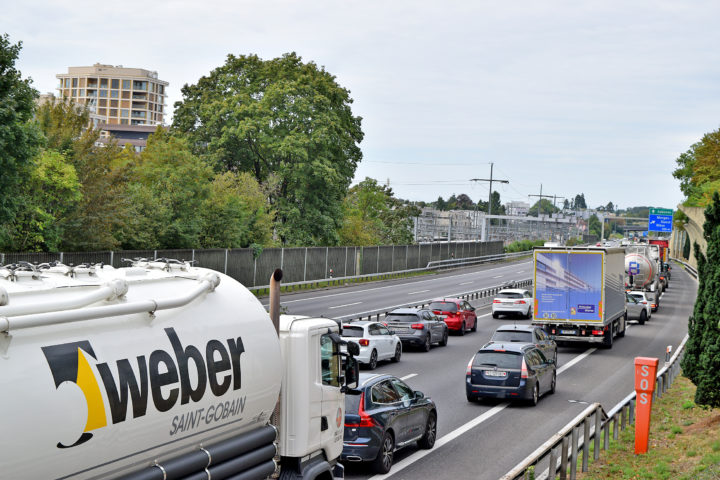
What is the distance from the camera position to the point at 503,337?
2498 cm

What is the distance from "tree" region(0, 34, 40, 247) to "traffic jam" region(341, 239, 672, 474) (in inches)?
462

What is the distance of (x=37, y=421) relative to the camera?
582 cm

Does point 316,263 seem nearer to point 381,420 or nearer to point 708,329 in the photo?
point 708,329

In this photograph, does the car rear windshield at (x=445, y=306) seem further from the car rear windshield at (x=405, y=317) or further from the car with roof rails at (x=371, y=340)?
the car with roof rails at (x=371, y=340)

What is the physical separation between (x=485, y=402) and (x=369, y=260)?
4339 cm

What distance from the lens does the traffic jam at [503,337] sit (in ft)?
46.9

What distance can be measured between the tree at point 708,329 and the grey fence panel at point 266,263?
109 feet

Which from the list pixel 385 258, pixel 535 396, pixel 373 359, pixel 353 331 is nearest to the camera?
pixel 535 396

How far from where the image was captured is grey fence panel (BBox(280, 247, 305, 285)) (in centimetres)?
5165

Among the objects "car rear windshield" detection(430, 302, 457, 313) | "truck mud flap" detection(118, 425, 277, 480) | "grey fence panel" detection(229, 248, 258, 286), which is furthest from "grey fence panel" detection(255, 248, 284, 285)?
"truck mud flap" detection(118, 425, 277, 480)

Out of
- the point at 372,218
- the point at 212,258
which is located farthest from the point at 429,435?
the point at 372,218

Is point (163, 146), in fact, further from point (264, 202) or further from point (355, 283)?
point (355, 283)

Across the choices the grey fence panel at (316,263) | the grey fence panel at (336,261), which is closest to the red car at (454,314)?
the grey fence panel at (316,263)

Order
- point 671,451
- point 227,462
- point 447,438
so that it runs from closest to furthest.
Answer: point 227,462
point 671,451
point 447,438
